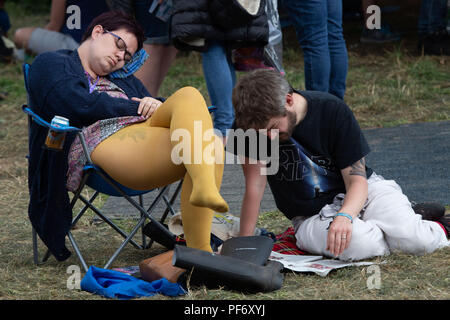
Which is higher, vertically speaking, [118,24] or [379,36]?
[118,24]

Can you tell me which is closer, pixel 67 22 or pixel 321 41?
pixel 321 41

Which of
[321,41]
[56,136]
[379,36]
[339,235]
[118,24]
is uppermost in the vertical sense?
[118,24]

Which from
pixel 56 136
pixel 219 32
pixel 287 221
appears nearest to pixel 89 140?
pixel 56 136

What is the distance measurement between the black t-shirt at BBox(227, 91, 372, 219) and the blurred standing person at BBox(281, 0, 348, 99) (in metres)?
1.54

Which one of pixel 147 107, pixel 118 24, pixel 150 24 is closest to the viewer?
pixel 147 107

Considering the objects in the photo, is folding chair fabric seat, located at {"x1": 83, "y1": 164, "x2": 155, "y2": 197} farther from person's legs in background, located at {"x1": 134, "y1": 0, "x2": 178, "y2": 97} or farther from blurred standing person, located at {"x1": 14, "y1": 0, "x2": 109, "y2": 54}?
blurred standing person, located at {"x1": 14, "y1": 0, "x2": 109, "y2": 54}

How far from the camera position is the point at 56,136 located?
2.75 m

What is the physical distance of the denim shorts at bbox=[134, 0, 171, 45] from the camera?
15.1ft

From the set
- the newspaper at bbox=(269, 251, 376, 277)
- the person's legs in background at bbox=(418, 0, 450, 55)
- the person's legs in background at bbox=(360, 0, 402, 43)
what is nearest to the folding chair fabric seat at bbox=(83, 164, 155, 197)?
the newspaper at bbox=(269, 251, 376, 277)

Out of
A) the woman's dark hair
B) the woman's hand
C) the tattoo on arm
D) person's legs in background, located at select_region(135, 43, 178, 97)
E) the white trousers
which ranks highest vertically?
the woman's dark hair

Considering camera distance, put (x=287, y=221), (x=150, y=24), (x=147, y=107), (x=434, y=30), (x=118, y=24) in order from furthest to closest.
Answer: (x=434, y=30) → (x=150, y=24) → (x=287, y=221) → (x=118, y=24) → (x=147, y=107)

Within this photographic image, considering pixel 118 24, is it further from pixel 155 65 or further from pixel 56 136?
pixel 155 65

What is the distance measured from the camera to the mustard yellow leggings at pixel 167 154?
8.56 feet

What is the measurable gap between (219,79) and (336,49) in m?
0.96
